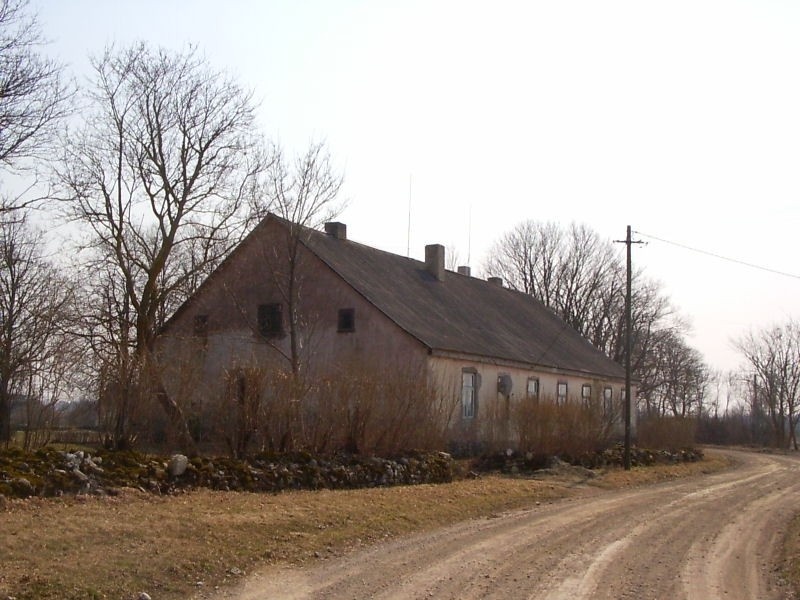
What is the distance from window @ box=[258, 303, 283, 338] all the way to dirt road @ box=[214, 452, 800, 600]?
15222mm

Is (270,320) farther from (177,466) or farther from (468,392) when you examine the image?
(177,466)

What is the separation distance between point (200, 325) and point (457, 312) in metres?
9.88

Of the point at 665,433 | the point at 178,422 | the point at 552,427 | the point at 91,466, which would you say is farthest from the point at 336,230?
the point at 91,466

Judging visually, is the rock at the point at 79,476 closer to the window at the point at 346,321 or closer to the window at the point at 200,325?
the window at the point at 346,321

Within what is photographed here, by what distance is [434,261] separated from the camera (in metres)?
37.7

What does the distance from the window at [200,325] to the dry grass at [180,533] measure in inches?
619

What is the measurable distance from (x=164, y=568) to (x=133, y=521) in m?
2.02

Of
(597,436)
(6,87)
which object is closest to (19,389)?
(6,87)

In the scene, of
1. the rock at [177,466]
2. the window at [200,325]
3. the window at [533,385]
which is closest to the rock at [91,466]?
the rock at [177,466]

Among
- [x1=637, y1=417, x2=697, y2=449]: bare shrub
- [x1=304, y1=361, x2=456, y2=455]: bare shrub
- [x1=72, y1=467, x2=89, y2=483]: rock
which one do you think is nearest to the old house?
[x1=304, y1=361, x2=456, y2=455]: bare shrub

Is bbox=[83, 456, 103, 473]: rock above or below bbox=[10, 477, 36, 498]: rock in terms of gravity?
above

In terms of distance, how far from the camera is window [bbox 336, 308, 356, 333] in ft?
94.9

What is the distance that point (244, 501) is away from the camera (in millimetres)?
13648

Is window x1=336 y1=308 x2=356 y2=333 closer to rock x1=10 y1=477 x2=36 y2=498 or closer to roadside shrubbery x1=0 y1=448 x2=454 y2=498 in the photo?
roadside shrubbery x1=0 y1=448 x2=454 y2=498
